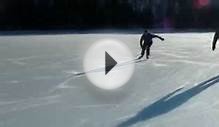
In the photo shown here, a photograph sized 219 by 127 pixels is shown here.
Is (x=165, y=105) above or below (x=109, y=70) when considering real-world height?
above

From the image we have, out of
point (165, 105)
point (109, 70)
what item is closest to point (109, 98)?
point (165, 105)

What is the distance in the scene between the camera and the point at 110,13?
44.6 metres

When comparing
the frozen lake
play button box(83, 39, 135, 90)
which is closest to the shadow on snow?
the frozen lake

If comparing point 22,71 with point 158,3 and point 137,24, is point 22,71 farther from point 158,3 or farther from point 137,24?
point 158,3

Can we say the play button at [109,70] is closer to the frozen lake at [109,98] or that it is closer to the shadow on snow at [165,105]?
the frozen lake at [109,98]

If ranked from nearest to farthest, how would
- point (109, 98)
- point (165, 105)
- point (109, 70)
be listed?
point (165, 105) < point (109, 98) < point (109, 70)

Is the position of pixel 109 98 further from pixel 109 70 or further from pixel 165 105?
pixel 109 70

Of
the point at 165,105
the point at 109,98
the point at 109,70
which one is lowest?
the point at 109,70

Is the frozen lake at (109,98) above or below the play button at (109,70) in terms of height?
above

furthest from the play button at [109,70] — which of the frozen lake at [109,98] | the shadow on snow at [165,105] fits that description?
the shadow on snow at [165,105]

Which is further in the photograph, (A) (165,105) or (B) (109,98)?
(B) (109,98)

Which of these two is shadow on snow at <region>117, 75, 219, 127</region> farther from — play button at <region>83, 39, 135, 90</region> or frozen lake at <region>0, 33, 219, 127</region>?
play button at <region>83, 39, 135, 90</region>

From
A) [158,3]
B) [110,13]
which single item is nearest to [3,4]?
[110,13]

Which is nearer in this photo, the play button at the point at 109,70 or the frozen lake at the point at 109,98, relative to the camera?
the frozen lake at the point at 109,98
